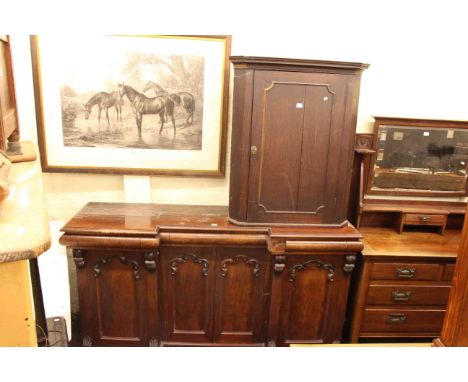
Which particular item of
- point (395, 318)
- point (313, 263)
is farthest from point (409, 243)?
point (313, 263)

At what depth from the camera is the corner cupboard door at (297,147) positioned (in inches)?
76.4

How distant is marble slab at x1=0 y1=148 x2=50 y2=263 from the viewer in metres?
0.60

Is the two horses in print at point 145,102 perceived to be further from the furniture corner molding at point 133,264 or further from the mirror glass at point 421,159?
the mirror glass at point 421,159

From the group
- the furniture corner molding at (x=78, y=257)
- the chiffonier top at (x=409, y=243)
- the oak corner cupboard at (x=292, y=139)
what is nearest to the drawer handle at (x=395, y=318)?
the chiffonier top at (x=409, y=243)

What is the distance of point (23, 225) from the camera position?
72 cm

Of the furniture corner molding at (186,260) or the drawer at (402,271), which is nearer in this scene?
the furniture corner molding at (186,260)

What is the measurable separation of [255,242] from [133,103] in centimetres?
114

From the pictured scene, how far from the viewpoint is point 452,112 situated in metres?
2.50

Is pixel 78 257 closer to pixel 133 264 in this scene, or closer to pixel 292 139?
pixel 133 264

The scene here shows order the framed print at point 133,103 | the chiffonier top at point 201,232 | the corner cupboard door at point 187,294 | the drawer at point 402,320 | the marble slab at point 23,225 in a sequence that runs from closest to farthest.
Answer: the marble slab at point 23,225, the chiffonier top at point 201,232, the corner cupboard door at point 187,294, the framed print at point 133,103, the drawer at point 402,320

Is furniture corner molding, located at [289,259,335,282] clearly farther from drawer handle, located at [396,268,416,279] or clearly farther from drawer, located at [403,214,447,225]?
drawer, located at [403,214,447,225]

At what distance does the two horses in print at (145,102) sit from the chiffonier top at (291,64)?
0.54 meters

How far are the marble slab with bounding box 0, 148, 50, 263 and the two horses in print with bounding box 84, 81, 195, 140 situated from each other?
1.27 metres

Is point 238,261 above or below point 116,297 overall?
above
